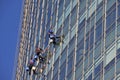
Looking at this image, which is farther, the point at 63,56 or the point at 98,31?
the point at 63,56

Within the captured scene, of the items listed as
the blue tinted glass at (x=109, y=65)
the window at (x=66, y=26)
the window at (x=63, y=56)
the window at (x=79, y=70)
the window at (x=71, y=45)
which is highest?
the window at (x=66, y=26)

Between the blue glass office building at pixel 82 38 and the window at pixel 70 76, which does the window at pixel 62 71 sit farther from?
the window at pixel 70 76

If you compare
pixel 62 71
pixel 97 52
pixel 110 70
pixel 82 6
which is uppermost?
pixel 82 6

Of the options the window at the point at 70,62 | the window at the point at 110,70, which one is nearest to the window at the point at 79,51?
the window at the point at 70,62

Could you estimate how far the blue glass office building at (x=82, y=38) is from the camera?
3578cm

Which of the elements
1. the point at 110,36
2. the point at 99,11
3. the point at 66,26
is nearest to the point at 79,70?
the point at 99,11

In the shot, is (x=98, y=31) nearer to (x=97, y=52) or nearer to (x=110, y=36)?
(x=97, y=52)

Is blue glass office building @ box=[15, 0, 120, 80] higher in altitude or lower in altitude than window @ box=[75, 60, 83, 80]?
higher

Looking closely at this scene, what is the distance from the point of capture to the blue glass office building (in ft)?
117

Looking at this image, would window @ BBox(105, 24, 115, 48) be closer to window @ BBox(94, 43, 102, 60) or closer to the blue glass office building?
the blue glass office building

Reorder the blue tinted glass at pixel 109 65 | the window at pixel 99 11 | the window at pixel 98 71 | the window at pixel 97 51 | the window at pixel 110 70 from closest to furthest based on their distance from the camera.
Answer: the window at pixel 110 70 < the blue tinted glass at pixel 109 65 < the window at pixel 98 71 < the window at pixel 97 51 < the window at pixel 99 11

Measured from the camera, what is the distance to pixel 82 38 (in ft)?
133

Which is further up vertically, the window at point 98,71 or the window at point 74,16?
the window at point 74,16

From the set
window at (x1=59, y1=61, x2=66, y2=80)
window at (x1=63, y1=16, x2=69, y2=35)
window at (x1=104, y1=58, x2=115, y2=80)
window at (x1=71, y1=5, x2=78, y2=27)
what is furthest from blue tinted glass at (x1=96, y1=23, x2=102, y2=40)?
window at (x1=63, y1=16, x2=69, y2=35)
